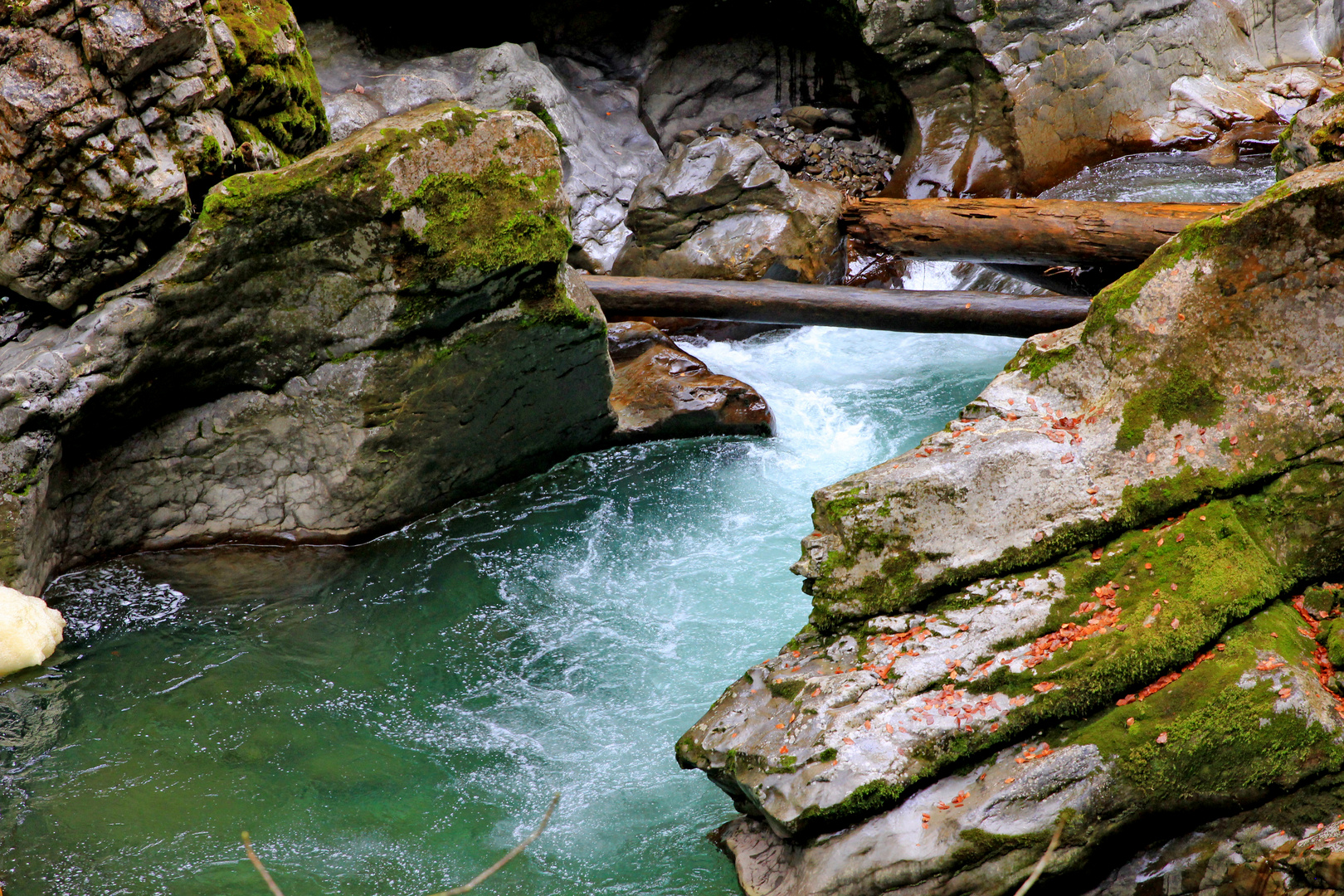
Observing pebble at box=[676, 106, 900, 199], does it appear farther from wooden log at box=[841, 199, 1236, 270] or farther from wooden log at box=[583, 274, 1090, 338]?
wooden log at box=[583, 274, 1090, 338]

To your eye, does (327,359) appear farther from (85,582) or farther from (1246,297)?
(1246,297)

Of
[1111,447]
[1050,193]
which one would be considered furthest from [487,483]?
[1050,193]

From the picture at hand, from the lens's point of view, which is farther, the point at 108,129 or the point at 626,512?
the point at 626,512

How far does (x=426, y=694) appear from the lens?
4.39m

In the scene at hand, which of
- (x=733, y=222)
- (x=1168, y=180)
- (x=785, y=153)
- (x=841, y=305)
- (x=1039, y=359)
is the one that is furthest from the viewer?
(x=785, y=153)

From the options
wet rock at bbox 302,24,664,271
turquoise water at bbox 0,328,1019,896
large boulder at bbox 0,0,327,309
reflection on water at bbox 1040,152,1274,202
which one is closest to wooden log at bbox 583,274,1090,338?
turquoise water at bbox 0,328,1019,896

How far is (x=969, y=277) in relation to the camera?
8.83m

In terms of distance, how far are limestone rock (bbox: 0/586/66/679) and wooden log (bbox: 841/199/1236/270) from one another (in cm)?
685

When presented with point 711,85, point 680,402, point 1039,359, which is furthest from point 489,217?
point 711,85

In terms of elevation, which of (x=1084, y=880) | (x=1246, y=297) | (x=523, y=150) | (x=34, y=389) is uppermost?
(x=523, y=150)

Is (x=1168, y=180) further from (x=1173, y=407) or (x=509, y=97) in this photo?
(x=1173, y=407)

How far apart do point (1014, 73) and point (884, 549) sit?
7.94 m

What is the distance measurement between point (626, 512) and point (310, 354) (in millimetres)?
2203

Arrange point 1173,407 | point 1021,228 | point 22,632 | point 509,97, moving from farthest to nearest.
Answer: point 509,97, point 1021,228, point 22,632, point 1173,407
